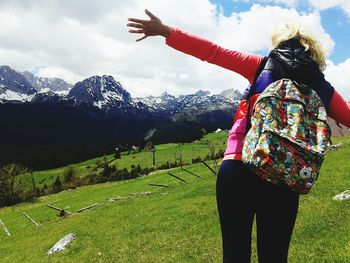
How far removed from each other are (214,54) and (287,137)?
1.35 metres

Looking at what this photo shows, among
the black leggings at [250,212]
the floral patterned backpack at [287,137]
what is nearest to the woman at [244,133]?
the black leggings at [250,212]

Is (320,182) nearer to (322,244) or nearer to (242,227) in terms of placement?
(322,244)

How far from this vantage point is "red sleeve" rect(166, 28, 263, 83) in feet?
16.6

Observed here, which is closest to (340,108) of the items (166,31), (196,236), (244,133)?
(244,133)

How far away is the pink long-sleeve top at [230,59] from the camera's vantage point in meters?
5.04

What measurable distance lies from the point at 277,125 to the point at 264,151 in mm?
324

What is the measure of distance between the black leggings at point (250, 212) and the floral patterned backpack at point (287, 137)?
177 mm

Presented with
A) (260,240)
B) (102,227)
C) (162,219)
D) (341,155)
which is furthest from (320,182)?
(260,240)

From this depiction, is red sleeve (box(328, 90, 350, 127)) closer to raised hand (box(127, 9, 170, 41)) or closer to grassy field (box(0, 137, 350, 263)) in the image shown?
raised hand (box(127, 9, 170, 41))

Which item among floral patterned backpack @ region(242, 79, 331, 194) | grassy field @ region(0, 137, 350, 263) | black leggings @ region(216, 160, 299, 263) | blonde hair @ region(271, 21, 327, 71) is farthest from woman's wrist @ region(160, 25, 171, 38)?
grassy field @ region(0, 137, 350, 263)

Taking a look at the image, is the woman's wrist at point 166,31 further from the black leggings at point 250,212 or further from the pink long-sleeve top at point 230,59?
the black leggings at point 250,212

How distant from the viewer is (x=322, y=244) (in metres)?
11.7

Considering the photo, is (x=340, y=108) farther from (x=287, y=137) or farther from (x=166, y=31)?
(x=166, y=31)

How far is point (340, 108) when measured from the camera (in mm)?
5086
